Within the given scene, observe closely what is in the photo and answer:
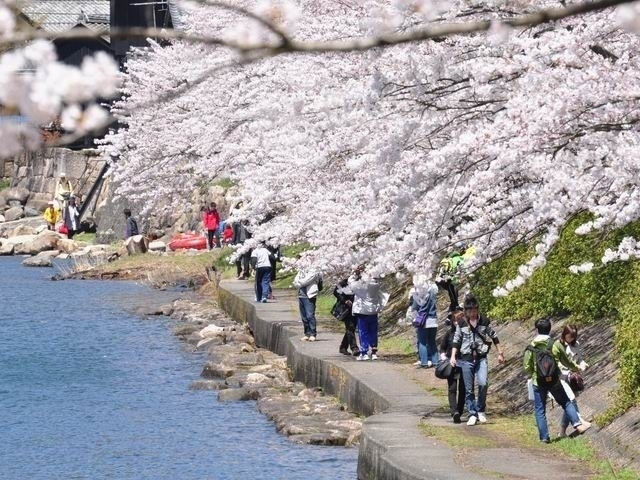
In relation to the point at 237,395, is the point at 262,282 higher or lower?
higher

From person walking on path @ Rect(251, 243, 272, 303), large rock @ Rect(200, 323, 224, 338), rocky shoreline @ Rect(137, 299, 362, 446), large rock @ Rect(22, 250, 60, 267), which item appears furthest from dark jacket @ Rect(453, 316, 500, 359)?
large rock @ Rect(22, 250, 60, 267)

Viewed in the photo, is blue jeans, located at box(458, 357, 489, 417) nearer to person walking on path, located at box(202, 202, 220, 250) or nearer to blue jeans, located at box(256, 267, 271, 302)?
blue jeans, located at box(256, 267, 271, 302)

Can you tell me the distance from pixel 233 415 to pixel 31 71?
13741 mm

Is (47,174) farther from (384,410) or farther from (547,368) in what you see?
(547,368)

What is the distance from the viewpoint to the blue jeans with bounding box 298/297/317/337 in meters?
19.8

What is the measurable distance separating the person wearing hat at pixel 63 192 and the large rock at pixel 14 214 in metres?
2.80

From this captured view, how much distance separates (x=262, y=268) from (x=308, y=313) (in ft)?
17.9

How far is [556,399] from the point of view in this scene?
12023mm

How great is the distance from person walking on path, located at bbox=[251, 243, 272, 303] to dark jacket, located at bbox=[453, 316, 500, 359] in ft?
39.0

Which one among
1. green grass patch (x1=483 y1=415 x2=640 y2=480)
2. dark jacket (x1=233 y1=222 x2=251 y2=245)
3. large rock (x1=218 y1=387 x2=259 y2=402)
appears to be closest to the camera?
green grass patch (x1=483 y1=415 x2=640 y2=480)

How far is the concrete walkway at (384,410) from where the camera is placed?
36.0 ft

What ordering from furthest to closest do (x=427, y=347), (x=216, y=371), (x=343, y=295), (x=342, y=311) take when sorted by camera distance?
(x=216, y=371)
(x=343, y=295)
(x=342, y=311)
(x=427, y=347)

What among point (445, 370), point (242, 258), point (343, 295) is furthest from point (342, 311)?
point (242, 258)

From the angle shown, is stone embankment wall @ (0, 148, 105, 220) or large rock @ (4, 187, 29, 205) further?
large rock @ (4, 187, 29, 205)
